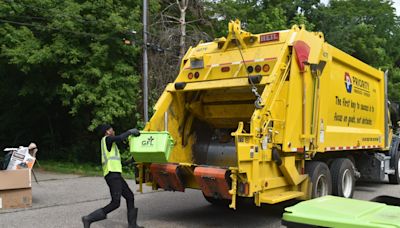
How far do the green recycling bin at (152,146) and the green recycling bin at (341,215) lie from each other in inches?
132

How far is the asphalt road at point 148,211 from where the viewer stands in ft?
22.3

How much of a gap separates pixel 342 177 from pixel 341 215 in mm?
5527

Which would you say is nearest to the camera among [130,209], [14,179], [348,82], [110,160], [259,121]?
[259,121]

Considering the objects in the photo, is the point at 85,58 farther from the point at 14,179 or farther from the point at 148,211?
the point at 148,211

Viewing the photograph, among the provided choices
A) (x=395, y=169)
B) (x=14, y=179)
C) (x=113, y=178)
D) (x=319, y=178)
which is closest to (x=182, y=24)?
(x=395, y=169)

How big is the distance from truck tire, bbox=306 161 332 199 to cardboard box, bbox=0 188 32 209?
482cm

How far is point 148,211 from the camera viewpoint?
25.1 ft

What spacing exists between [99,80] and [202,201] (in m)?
5.62

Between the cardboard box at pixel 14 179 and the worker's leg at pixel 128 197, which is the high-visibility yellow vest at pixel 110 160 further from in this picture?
the cardboard box at pixel 14 179

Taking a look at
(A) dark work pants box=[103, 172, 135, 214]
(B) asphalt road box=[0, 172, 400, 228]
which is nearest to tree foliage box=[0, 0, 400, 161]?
(B) asphalt road box=[0, 172, 400, 228]

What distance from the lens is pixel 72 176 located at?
12.9 metres

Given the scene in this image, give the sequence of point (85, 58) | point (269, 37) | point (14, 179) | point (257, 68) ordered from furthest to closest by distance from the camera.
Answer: point (85, 58), point (14, 179), point (269, 37), point (257, 68)

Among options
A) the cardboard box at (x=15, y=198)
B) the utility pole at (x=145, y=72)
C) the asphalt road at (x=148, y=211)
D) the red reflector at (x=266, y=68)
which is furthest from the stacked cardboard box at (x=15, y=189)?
the utility pole at (x=145, y=72)

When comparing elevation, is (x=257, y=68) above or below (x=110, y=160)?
above
